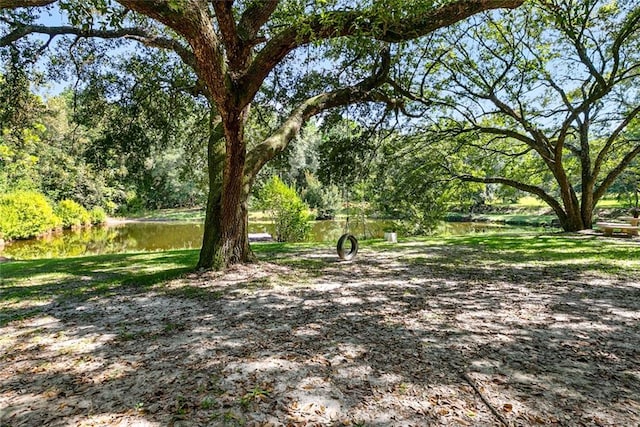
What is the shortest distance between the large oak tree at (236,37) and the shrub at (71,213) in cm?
2345

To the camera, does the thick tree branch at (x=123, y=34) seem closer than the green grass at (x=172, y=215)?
Yes

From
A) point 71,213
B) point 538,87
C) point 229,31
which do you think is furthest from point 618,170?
point 71,213

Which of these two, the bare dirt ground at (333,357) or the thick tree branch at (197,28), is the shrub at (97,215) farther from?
the thick tree branch at (197,28)

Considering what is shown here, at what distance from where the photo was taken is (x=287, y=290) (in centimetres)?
566

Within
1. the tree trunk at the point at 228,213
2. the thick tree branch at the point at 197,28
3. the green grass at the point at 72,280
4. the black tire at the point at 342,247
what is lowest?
the green grass at the point at 72,280

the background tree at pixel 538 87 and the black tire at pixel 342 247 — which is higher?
the background tree at pixel 538 87

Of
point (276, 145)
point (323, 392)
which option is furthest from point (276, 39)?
point (323, 392)

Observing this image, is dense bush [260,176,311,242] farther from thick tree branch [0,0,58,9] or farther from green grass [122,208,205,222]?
green grass [122,208,205,222]

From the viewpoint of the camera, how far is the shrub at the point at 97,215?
3105cm

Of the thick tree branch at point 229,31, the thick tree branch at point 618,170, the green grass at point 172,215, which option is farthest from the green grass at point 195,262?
the green grass at point 172,215

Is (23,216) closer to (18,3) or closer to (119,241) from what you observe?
(119,241)

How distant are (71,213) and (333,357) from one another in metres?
30.9

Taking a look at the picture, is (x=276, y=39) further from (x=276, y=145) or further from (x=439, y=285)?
(x=439, y=285)

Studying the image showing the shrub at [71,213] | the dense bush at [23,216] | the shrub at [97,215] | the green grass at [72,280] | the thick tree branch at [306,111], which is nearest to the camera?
the green grass at [72,280]
